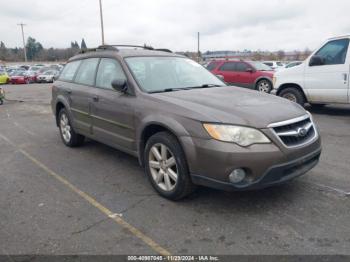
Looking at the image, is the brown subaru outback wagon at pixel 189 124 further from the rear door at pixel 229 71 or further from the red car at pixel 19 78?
the red car at pixel 19 78

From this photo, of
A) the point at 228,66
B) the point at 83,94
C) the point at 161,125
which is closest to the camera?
the point at 161,125

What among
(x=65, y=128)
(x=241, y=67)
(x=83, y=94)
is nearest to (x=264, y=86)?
(x=241, y=67)

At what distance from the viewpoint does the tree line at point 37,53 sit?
10644 cm

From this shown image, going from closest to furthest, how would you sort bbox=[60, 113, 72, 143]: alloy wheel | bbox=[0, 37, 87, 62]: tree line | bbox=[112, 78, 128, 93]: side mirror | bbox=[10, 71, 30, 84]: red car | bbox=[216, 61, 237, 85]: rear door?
bbox=[112, 78, 128, 93]: side mirror
bbox=[60, 113, 72, 143]: alloy wheel
bbox=[216, 61, 237, 85]: rear door
bbox=[10, 71, 30, 84]: red car
bbox=[0, 37, 87, 62]: tree line

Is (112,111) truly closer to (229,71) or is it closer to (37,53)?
(229,71)

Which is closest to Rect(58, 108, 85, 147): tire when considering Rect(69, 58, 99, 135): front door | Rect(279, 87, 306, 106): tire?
Rect(69, 58, 99, 135): front door

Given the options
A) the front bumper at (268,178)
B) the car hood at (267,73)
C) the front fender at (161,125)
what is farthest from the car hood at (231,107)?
the car hood at (267,73)

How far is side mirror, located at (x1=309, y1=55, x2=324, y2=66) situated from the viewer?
848 centimetres

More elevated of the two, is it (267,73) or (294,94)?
(267,73)

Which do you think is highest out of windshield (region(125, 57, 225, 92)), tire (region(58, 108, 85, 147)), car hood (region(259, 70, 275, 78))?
windshield (region(125, 57, 225, 92))

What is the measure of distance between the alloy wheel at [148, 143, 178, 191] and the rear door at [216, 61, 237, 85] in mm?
11740

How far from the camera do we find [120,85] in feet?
14.3

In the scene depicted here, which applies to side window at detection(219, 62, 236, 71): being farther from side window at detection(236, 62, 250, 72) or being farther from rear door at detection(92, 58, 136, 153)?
rear door at detection(92, 58, 136, 153)

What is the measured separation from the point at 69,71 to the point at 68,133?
3.74 ft
